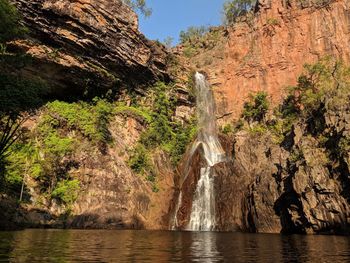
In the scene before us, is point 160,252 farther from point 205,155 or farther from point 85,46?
point 85,46

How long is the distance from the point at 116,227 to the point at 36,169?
10822 millimetres

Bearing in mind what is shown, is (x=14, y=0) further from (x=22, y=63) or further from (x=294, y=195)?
(x=294, y=195)

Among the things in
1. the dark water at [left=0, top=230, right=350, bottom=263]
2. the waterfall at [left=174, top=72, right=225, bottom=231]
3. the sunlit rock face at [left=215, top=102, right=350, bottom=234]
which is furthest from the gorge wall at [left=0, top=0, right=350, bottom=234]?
the dark water at [left=0, top=230, right=350, bottom=263]

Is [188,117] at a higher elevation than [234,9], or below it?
below

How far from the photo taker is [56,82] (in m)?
50.2

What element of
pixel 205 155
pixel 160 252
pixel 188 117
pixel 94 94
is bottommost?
pixel 160 252

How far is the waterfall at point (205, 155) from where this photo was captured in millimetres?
41500

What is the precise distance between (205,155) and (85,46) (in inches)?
815

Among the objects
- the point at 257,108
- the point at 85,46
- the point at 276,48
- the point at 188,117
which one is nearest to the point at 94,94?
the point at 85,46

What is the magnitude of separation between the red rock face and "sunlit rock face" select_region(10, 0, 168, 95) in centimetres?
1391

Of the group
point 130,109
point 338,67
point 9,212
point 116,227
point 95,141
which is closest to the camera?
point 9,212

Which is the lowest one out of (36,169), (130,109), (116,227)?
(116,227)

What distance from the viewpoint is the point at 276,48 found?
60.8 m

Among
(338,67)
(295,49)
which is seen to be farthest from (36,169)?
(295,49)
